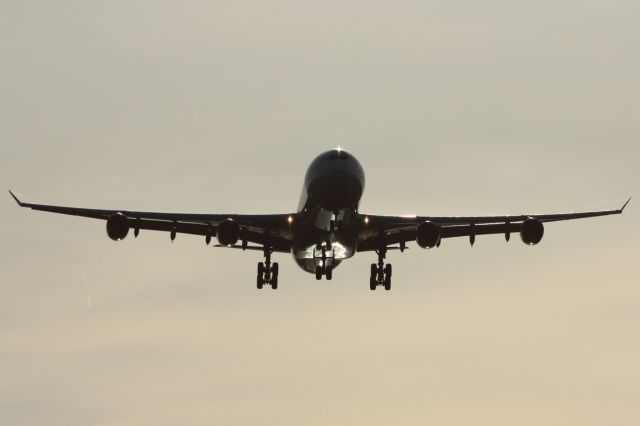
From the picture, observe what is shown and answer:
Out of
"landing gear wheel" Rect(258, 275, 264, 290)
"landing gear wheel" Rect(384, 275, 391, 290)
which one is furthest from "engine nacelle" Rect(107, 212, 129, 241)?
"landing gear wheel" Rect(384, 275, 391, 290)

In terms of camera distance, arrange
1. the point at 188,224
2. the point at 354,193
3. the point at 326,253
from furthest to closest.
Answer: the point at 188,224 → the point at 326,253 → the point at 354,193

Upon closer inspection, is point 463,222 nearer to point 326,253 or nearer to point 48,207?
point 326,253

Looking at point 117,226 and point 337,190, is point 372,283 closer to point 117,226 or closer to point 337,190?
point 337,190

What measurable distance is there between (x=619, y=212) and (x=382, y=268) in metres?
13.3

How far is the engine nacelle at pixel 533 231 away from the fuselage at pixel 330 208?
8658mm

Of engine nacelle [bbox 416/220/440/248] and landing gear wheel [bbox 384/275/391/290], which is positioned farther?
landing gear wheel [bbox 384/275/391/290]

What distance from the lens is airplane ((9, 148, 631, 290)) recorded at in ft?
193

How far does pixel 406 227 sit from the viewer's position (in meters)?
64.8

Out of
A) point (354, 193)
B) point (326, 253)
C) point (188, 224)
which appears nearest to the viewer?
point (354, 193)

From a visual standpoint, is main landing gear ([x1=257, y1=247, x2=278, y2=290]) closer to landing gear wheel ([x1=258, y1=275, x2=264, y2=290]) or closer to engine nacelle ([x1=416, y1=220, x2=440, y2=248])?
landing gear wheel ([x1=258, y1=275, x2=264, y2=290])

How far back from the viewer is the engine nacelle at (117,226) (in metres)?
61.7

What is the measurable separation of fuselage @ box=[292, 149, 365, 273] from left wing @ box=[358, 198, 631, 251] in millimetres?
1830

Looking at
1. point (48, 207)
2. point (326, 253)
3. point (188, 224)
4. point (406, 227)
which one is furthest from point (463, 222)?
point (48, 207)

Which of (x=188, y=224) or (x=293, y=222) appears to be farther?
(x=188, y=224)
